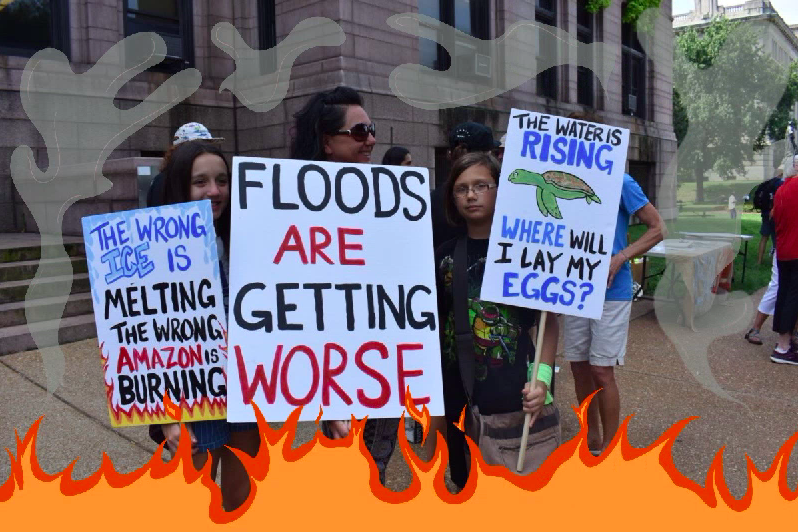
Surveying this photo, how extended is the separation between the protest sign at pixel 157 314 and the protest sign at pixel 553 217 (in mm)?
957

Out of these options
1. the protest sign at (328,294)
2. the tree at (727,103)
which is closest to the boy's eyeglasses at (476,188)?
the protest sign at (328,294)

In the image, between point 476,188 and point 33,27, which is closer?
point 476,188

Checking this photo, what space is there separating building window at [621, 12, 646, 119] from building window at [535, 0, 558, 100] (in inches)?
173

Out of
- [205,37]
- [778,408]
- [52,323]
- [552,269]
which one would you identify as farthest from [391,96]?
[552,269]

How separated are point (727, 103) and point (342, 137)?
1280 inches

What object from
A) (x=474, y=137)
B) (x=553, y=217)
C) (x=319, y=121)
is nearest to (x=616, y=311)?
(x=474, y=137)

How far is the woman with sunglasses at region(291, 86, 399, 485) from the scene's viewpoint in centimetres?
255

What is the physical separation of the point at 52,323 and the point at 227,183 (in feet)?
15.8

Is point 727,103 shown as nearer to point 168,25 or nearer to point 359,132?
point 168,25

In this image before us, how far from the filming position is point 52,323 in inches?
249

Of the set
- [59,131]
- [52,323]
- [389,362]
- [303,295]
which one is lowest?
[52,323]

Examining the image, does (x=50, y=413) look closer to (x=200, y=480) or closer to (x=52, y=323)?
(x=52, y=323)

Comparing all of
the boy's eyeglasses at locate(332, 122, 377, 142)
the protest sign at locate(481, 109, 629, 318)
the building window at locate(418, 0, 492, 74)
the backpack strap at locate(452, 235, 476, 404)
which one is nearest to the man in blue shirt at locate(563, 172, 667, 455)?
the protest sign at locate(481, 109, 629, 318)

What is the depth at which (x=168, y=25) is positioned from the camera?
1123 centimetres
